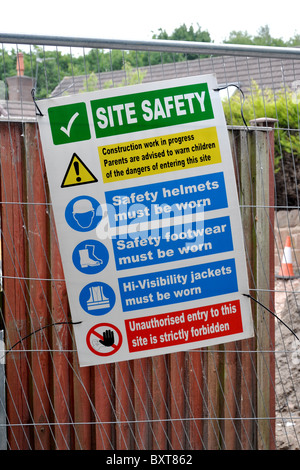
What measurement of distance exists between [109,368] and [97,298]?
630 millimetres

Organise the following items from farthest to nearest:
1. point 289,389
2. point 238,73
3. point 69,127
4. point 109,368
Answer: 1. point 238,73
2. point 289,389
3. point 109,368
4. point 69,127

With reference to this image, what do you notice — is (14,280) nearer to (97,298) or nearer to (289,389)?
(97,298)

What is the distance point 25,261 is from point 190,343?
3.57 ft

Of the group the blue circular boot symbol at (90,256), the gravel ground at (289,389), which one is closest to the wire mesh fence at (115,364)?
the blue circular boot symbol at (90,256)

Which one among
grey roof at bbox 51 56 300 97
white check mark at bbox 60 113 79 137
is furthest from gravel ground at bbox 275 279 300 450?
white check mark at bbox 60 113 79 137

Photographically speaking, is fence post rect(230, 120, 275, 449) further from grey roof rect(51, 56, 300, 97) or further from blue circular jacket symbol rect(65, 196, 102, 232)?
blue circular jacket symbol rect(65, 196, 102, 232)

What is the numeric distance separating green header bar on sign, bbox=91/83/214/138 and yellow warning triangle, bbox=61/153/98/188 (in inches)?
7.3

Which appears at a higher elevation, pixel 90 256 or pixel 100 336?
pixel 90 256

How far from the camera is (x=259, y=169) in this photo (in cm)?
341

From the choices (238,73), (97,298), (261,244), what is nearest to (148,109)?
(97,298)

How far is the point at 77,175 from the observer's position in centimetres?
285

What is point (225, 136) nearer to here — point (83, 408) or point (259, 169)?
point (259, 169)
